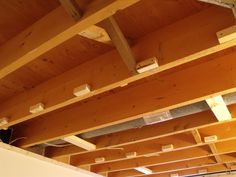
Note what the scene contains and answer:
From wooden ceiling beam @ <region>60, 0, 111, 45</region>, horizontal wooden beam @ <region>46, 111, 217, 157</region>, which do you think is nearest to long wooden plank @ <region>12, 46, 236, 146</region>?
horizontal wooden beam @ <region>46, 111, 217, 157</region>

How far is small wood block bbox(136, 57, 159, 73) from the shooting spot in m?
1.44

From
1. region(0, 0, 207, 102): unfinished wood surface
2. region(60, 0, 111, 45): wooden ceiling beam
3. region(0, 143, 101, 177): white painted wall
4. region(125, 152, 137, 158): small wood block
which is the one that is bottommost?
region(0, 143, 101, 177): white painted wall

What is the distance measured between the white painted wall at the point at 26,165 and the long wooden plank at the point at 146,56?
520mm

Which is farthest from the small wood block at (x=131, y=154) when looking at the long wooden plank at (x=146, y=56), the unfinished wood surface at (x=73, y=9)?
the unfinished wood surface at (x=73, y=9)

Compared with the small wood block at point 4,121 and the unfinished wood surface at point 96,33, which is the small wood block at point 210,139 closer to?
the unfinished wood surface at point 96,33

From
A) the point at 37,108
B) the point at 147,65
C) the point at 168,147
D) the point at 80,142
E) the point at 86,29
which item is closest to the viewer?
the point at 86,29

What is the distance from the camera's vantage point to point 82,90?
1.74m

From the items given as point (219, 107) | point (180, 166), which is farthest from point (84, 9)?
point (180, 166)

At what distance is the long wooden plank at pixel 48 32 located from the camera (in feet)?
3.71

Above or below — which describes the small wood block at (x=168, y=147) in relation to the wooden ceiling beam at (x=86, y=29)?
below

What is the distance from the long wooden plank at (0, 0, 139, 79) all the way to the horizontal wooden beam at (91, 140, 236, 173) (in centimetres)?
222

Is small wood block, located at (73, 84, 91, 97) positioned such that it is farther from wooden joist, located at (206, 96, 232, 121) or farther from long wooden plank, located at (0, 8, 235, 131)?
wooden joist, located at (206, 96, 232, 121)

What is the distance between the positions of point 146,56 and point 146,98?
498mm

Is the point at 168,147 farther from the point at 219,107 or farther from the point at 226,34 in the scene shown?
the point at 226,34
